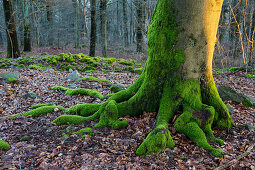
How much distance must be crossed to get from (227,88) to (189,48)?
2.88 meters

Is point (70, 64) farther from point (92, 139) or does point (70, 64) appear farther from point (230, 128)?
point (230, 128)

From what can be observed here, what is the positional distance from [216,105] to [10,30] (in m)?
13.7

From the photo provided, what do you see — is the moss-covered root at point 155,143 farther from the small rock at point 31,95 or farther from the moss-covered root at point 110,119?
the small rock at point 31,95

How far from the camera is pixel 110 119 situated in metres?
3.98

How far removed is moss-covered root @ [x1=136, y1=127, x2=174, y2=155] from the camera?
118 inches

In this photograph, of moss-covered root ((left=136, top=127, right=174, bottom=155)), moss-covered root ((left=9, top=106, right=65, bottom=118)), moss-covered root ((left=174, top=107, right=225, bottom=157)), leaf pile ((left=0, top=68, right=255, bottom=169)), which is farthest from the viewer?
moss-covered root ((left=9, top=106, right=65, bottom=118))

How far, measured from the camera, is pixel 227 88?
5.54m

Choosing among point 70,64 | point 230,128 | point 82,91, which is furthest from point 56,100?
point 70,64

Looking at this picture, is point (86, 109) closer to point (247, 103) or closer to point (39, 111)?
point (39, 111)

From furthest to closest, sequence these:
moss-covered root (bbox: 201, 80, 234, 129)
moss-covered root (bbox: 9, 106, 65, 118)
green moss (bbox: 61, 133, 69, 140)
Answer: moss-covered root (bbox: 9, 106, 65, 118), moss-covered root (bbox: 201, 80, 234, 129), green moss (bbox: 61, 133, 69, 140)

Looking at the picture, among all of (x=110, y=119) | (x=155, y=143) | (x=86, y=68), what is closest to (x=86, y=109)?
(x=110, y=119)

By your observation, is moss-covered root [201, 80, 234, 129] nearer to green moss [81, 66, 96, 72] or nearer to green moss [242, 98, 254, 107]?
green moss [242, 98, 254, 107]

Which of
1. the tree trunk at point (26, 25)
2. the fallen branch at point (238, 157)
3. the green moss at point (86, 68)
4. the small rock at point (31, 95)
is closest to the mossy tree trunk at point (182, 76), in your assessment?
the fallen branch at point (238, 157)

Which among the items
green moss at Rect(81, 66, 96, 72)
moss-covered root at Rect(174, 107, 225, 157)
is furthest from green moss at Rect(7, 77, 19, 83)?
moss-covered root at Rect(174, 107, 225, 157)
